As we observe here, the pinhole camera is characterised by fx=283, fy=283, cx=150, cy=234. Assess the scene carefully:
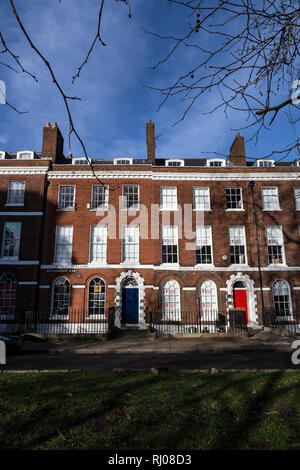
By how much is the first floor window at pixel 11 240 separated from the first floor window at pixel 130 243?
7.67m

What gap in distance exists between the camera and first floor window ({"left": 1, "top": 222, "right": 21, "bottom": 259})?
2027cm

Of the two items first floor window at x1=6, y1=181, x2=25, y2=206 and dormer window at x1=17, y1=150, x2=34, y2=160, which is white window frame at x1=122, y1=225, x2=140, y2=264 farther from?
dormer window at x1=17, y1=150, x2=34, y2=160

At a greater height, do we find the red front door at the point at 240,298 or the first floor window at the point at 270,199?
the first floor window at the point at 270,199

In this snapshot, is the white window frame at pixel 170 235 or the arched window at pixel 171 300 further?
the white window frame at pixel 170 235

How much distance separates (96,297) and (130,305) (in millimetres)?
2437

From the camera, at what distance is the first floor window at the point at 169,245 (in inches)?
805

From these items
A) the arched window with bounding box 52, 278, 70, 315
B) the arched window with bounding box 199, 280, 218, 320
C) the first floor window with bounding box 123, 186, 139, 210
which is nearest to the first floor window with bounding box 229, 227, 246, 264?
the arched window with bounding box 199, 280, 218, 320

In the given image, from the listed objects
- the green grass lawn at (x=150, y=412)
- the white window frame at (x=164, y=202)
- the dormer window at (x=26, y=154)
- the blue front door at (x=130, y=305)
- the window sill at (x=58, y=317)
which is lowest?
the green grass lawn at (x=150, y=412)

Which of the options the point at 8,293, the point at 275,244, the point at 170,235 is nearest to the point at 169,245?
the point at 170,235

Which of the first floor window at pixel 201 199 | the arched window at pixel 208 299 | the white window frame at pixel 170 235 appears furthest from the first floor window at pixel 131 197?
the arched window at pixel 208 299

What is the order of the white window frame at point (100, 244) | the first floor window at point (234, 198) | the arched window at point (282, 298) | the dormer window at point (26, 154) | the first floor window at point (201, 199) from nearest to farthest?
the arched window at point (282, 298)
the white window frame at point (100, 244)
the first floor window at point (201, 199)
the first floor window at point (234, 198)
the dormer window at point (26, 154)

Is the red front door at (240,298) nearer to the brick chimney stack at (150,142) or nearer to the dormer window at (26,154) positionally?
the brick chimney stack at (150,142)

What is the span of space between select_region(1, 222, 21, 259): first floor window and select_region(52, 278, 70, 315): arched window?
3650 millimetres
